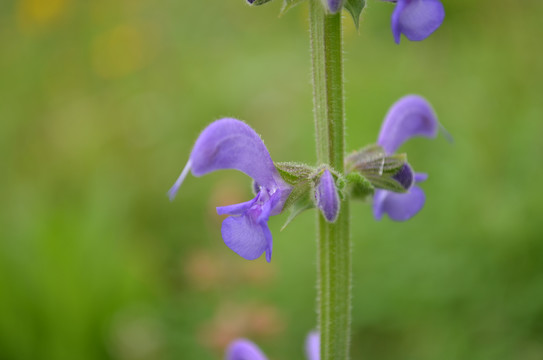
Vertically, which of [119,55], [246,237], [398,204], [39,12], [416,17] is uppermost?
[39,12]

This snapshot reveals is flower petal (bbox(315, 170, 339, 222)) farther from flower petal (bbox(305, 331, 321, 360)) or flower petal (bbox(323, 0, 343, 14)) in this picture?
flower petal (bbox(305, 331, 321, 360))

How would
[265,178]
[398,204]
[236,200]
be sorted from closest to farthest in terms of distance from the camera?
[265,178] → [398,204] → [236,200]

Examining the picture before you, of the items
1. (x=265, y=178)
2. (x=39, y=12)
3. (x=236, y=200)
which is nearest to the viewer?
(x=265, y=178)

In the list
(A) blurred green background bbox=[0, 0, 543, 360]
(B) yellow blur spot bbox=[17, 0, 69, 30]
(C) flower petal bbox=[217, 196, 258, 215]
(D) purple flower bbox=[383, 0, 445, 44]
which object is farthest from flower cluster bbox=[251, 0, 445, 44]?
(B) yellow blur spot bbox=[17, 0, 69, 30]

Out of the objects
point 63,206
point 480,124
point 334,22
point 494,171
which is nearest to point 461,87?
point 480,124

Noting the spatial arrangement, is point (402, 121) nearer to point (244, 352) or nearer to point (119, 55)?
point (244, 352)

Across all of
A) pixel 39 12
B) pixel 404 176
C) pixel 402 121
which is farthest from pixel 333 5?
pixel 39 12
